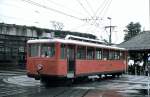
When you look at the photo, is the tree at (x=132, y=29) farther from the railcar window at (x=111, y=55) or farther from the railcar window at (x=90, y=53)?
the railcar window at (x=90, y=53)

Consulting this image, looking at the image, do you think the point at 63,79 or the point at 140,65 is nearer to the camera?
the point at 63,79

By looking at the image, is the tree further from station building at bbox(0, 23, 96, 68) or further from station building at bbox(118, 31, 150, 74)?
station building at bbox(118, 31, 150, 74)

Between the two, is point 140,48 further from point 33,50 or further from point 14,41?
point 14,41

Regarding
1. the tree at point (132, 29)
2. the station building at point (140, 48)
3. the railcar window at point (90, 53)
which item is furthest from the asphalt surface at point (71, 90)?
the tree at point (132, 29)

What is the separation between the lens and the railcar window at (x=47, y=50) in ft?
78.1

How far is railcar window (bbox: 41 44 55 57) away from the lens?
2381 centimetres

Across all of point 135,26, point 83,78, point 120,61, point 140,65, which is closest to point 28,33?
point 140,65

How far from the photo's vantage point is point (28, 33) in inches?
2189

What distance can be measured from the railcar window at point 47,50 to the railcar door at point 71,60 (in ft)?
3.57

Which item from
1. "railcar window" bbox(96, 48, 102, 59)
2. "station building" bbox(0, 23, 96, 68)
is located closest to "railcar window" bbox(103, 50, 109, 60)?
"railcar window" bbox(96, 48, 102, 59)

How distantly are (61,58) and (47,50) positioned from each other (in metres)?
1.12

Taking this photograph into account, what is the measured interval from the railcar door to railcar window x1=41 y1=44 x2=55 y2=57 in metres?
1.09

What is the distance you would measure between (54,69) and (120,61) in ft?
41.6

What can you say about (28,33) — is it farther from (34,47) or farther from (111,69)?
(34,47)
